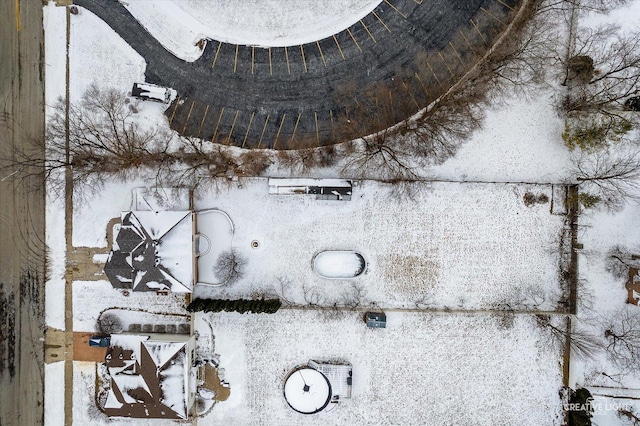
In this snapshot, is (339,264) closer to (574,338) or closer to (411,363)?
(411,363)

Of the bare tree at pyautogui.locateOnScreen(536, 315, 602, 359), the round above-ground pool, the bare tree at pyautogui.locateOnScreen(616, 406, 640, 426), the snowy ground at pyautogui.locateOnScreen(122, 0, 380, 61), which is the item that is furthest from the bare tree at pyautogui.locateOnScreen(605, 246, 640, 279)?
the snowy ground at pyautogui.locateOnScreen(122, 0, 380, 61)

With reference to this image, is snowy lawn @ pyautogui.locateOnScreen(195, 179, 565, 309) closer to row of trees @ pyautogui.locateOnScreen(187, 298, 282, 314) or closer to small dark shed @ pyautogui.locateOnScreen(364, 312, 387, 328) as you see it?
row of trees @ pyautogui.locateOnScreen(187, 298, 282, 314)

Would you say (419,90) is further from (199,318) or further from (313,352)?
Answer: (199,318)

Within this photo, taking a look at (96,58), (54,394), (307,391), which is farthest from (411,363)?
(96,58)

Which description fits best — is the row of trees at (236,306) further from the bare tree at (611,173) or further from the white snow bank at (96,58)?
the bare tree at (611,173)

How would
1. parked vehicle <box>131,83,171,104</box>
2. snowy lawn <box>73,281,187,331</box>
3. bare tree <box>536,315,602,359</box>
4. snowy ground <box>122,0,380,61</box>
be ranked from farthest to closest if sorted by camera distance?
1. snowy lawn <box>73,281,187,331</box>
2. snowy ground <box>122,0,380,61</box>
3. bare tree <box>536,315,602,359</box>
4. parked vehicle <box>131,83,171,104</box>

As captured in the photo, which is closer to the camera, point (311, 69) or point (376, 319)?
point (376, 319)

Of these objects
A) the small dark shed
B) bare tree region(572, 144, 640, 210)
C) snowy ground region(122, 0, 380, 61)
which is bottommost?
the small dark shed
